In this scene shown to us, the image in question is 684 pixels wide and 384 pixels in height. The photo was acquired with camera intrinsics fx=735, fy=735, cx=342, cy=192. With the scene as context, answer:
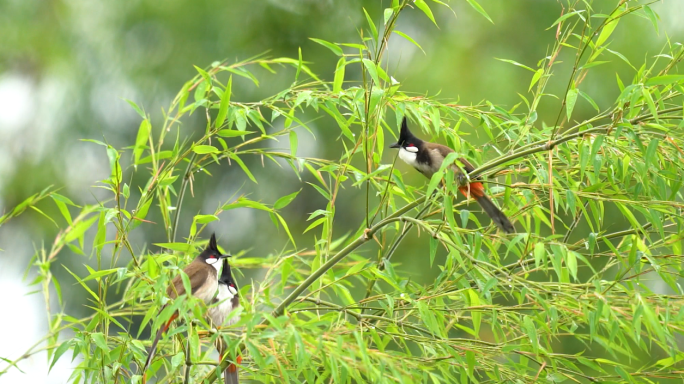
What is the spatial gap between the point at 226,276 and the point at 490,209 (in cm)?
121

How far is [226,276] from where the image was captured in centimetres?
305

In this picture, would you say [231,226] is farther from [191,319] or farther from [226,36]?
[191,319]

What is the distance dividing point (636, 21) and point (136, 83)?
3.59 meters

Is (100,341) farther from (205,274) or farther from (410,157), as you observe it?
(410,157)

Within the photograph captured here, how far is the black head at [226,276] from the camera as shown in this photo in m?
3.02

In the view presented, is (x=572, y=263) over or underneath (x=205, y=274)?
over

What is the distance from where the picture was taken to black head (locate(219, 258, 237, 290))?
9.90ft

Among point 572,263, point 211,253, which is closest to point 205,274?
point 211,253

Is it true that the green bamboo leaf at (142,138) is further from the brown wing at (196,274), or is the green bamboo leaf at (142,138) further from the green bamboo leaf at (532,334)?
the green bamboo leaf at (532,334)

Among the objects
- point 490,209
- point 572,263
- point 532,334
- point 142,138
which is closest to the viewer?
point 572,263

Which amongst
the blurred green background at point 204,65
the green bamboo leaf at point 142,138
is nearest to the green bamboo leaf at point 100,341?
the green bamboo leaf at point 142,138

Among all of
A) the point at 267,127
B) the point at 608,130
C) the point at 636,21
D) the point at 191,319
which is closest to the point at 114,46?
the point at 267,127

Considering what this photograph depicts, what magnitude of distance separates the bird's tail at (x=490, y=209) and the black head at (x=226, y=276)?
1.13m

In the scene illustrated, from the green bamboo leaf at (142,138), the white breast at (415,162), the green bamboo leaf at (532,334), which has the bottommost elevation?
the green bamboo leaf at (532,334)
